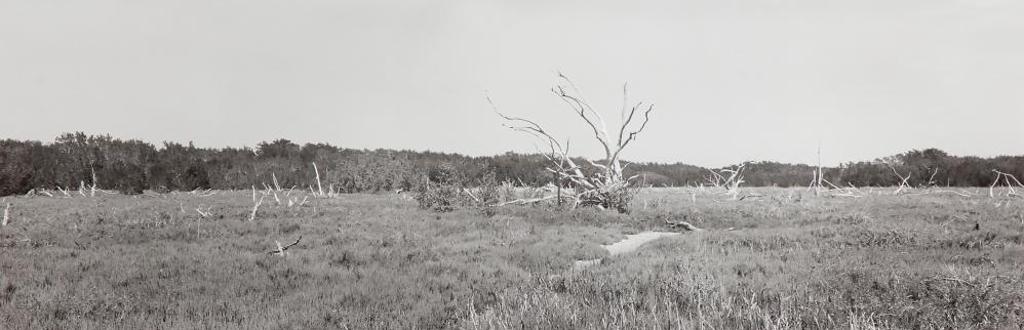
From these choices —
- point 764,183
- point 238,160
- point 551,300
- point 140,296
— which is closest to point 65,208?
point 140,296

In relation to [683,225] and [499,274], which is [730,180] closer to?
[683,225]

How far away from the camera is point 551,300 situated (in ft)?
17.4

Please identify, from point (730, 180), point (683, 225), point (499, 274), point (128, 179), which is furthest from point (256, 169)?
point (499, 274)

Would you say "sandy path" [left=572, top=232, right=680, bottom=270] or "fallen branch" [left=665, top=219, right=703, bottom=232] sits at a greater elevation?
"fallen branch" [left=665, top=219, right=703, bottom=232]

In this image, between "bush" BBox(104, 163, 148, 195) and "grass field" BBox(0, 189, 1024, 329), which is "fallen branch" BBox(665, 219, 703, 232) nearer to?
"grass field" BBox(0, 189, 1024, 329)

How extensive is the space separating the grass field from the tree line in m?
10.6

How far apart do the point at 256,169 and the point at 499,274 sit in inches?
1364

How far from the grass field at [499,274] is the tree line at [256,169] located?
1060 centimetres

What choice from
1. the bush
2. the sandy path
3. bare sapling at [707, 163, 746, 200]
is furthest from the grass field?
the bush

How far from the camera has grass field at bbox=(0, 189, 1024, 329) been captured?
208 inches

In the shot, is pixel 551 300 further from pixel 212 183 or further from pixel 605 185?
pixel 212 183

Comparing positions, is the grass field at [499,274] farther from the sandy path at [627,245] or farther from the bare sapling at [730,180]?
the bare sapling at [730,180]

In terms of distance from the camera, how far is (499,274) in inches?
324

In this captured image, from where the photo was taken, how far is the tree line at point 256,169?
30.0 metres
